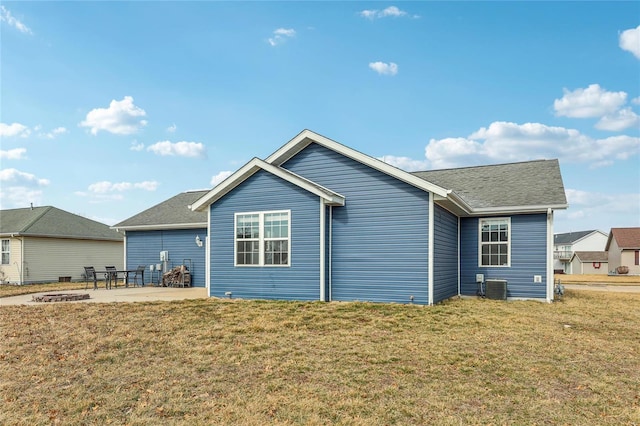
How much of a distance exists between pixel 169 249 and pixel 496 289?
13846 mm

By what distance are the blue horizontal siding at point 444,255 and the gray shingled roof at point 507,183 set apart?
141cm

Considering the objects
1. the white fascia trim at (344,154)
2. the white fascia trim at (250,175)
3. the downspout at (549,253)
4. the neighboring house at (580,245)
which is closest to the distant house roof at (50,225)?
the white fascia trim at (250,175)

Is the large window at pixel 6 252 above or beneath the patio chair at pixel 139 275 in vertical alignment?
above

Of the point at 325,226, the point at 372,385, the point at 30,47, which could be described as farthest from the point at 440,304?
the point at 30,47

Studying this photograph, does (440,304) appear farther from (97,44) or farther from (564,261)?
(564,261)

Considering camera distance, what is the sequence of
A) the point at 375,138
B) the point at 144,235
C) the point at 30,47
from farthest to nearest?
the point at 144,235, the point at 375,138, the point at 30,47

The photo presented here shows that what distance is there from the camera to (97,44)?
13.3 meters

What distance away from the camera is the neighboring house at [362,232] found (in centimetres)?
1141

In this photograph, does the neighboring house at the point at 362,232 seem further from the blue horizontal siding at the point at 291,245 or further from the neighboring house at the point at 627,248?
the neighboring house at the point at 627,248

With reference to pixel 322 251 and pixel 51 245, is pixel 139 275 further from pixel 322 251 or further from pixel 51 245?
pixel 322 251

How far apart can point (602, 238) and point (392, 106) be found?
61364 millimetres

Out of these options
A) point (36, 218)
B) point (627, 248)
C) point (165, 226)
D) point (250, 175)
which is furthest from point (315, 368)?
point (627, 248)

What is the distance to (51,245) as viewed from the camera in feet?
78.5

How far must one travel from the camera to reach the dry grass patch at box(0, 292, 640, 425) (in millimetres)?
4441
